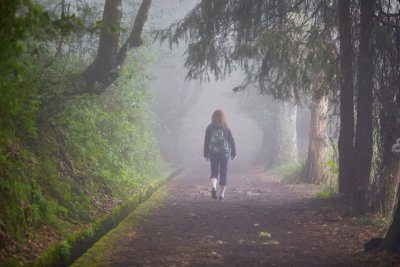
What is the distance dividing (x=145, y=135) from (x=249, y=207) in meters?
7.99

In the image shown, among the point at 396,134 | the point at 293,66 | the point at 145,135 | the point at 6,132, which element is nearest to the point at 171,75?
the point at 145,135

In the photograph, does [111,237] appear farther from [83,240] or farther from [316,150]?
[316,150]

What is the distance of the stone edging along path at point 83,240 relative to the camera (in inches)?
189

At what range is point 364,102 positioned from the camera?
796cm

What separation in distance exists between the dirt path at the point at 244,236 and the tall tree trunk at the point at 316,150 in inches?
162

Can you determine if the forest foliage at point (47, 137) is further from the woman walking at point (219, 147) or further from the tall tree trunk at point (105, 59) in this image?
the woman walking at point (219, 147)

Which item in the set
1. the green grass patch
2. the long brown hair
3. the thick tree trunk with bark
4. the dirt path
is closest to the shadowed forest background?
the thick tree trunk with bark

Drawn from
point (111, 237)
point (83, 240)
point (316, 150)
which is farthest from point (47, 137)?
point (316, 150)

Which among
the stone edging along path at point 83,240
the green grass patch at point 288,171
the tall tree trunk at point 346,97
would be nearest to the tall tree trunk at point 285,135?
the green grass patch at point 288,171

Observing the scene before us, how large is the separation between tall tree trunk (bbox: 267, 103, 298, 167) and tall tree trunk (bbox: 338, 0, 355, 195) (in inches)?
Answer: 506

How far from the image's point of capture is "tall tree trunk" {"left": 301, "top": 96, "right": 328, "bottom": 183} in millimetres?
14148

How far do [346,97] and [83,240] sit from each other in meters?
5.47

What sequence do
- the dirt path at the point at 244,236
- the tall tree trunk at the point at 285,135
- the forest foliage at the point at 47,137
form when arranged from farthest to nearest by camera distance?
the tall tree trunk at the point at 285,135 < the dirt path at the point at 244,236 < the forest foliage at the point at 47,137

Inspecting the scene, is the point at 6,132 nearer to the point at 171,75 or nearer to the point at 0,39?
the point at 0,39
